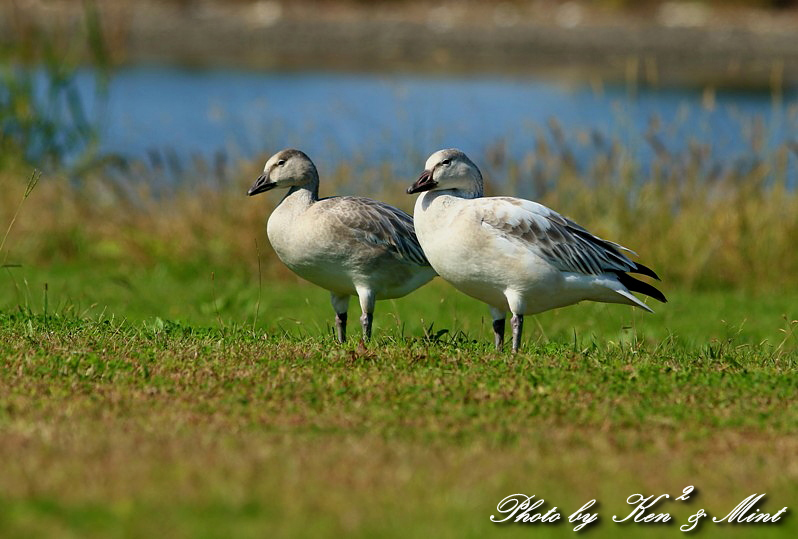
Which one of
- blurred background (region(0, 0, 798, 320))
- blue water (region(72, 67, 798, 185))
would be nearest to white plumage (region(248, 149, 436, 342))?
blurred background (region(0, 0, 798, 320))

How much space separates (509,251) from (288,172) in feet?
6.31

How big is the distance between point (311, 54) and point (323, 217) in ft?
115

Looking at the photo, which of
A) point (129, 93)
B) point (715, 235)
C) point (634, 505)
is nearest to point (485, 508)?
point (634, 505)

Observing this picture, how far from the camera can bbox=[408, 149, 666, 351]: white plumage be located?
7.50 meters

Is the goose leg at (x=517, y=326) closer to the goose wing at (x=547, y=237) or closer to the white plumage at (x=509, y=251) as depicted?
the white plumage at (x=509, y=251)

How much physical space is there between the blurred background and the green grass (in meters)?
1.68

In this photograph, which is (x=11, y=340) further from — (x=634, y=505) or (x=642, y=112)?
(x=642, y=112)

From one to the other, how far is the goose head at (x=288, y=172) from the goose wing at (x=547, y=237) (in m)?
1.51

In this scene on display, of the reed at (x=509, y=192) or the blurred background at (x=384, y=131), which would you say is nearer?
the reed at (x=509, y=192)

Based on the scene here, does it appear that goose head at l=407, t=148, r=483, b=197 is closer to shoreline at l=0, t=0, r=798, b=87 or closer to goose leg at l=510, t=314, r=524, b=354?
goose leg at l=510, t=314, r=524, b=354

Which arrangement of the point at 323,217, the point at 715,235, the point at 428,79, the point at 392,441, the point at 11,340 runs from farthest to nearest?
the point at 428,79
the point at 715,235
the point at 323,217
the point at 11,340
the point at 392,441

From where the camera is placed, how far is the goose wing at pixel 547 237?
7535mm

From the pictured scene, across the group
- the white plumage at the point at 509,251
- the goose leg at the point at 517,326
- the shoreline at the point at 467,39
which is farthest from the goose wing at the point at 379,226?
the shoreline at the point at 467,39

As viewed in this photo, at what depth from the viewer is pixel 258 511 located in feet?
14.4
